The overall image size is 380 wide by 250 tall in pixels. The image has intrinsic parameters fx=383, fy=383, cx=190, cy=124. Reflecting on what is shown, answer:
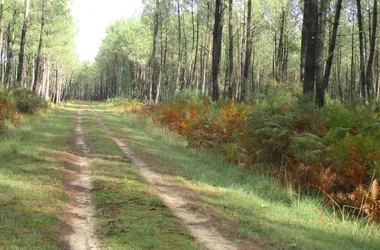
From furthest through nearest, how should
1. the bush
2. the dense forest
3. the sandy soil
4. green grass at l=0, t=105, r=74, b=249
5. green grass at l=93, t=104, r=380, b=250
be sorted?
the bush, green grass at l=93, t=104, r=380, b=250, the dense forest, the sandy soil, green grass at l=0, t=105, r=74, b=249

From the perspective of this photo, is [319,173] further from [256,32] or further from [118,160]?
[256,32]

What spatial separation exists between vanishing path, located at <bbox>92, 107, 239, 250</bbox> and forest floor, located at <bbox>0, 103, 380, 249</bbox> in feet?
0.05

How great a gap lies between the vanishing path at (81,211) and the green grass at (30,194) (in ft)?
0.63

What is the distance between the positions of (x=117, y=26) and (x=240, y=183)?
221 ft

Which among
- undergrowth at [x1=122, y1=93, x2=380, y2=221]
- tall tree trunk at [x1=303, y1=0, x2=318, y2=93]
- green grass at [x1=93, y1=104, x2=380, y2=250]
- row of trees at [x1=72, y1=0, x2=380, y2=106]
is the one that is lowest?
green grass at [x1=93, y1=104, x2=380, y2=250]

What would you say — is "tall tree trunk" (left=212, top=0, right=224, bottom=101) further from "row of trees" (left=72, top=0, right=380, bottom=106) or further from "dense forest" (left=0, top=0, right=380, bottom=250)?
"dense forest" (left=0, top=0, right=380, bottom=250)

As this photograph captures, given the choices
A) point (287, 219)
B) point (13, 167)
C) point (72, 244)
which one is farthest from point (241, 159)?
point (72, 244)

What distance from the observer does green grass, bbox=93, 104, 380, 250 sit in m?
5.73

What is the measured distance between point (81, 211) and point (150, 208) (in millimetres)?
1163

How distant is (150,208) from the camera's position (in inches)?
264

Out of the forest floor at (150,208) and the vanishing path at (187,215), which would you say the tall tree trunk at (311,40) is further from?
the vanishing path at (187,215)

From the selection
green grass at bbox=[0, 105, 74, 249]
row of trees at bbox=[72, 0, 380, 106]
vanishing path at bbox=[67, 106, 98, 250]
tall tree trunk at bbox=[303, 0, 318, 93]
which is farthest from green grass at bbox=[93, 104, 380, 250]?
row of trees at bbox=[72, 0, 380, 106]

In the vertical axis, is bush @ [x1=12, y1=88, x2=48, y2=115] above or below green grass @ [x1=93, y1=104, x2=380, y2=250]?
above

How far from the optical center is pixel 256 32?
151ft
